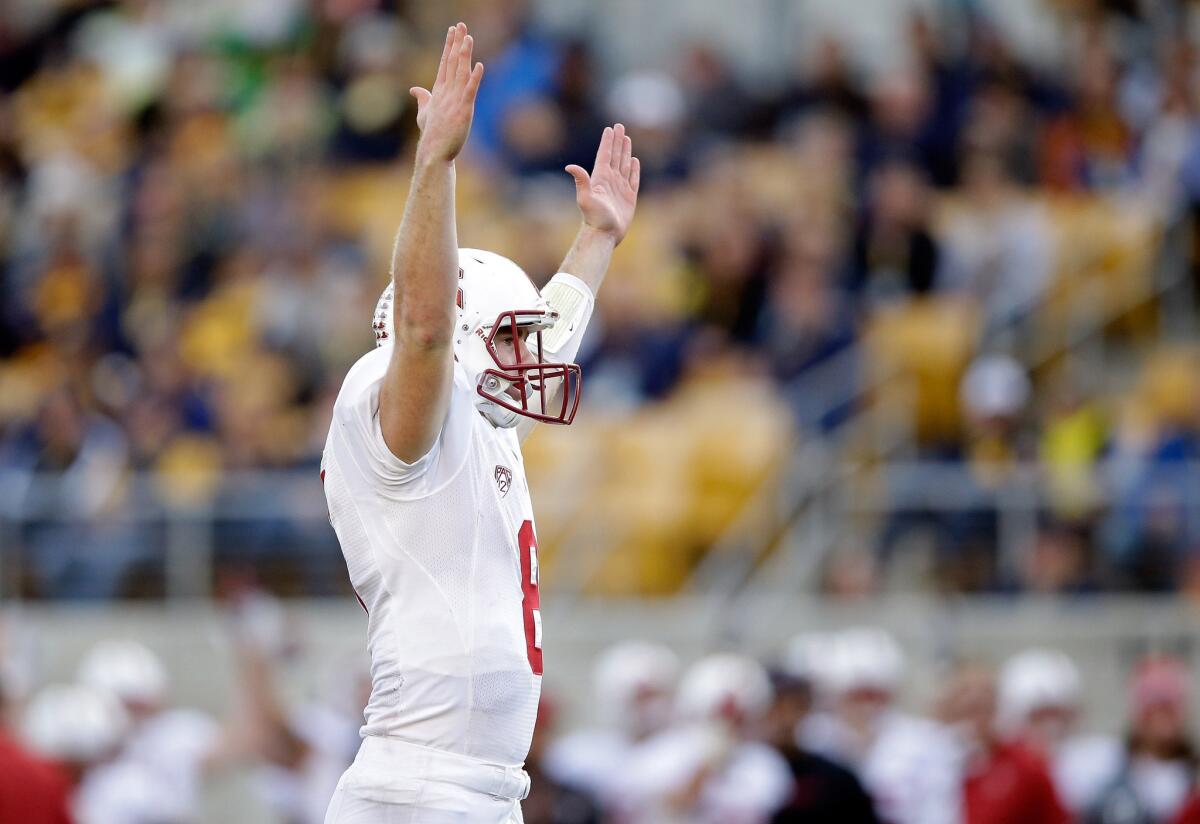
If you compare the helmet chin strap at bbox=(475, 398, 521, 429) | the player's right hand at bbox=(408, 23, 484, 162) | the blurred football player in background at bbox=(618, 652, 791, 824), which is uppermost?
the player's right hand at bbox=(408, 23, 484, 162)

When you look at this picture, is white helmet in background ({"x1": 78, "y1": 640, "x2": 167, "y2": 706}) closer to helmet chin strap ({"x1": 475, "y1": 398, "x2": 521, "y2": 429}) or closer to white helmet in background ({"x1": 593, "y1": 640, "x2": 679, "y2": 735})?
white helmet in background ({"x1": 593, "y1": 640, "x2": 679, "y2": 735})

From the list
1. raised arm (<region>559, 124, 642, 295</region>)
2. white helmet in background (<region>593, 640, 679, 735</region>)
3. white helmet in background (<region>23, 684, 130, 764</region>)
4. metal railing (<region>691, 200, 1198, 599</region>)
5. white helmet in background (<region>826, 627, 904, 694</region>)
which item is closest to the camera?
raised arm (<region>559, 124, 642, 295</region>)

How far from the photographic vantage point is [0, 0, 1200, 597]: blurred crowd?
495 inches

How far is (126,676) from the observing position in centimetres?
1116

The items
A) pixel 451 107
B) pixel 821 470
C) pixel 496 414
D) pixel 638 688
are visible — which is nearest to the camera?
pixel 451 107

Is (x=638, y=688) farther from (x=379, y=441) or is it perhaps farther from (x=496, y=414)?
(x=379, y=441)

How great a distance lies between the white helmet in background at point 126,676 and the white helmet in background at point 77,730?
431mm

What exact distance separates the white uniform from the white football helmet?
0.09m

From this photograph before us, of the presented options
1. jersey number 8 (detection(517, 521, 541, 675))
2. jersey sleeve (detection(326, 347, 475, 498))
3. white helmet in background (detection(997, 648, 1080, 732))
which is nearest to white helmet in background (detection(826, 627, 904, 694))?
white helmet in background (detection(997, 648, 1080, 732))

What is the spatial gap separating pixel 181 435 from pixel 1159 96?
6540 millimetres

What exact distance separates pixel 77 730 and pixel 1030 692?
4146 millimetres

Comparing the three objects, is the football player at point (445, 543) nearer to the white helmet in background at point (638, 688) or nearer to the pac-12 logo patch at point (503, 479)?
the pac-12 logo patch at point (503, 479)

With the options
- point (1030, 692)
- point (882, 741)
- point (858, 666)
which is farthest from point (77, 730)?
point (1030, 692)

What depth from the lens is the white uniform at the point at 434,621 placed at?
4.98 meters
